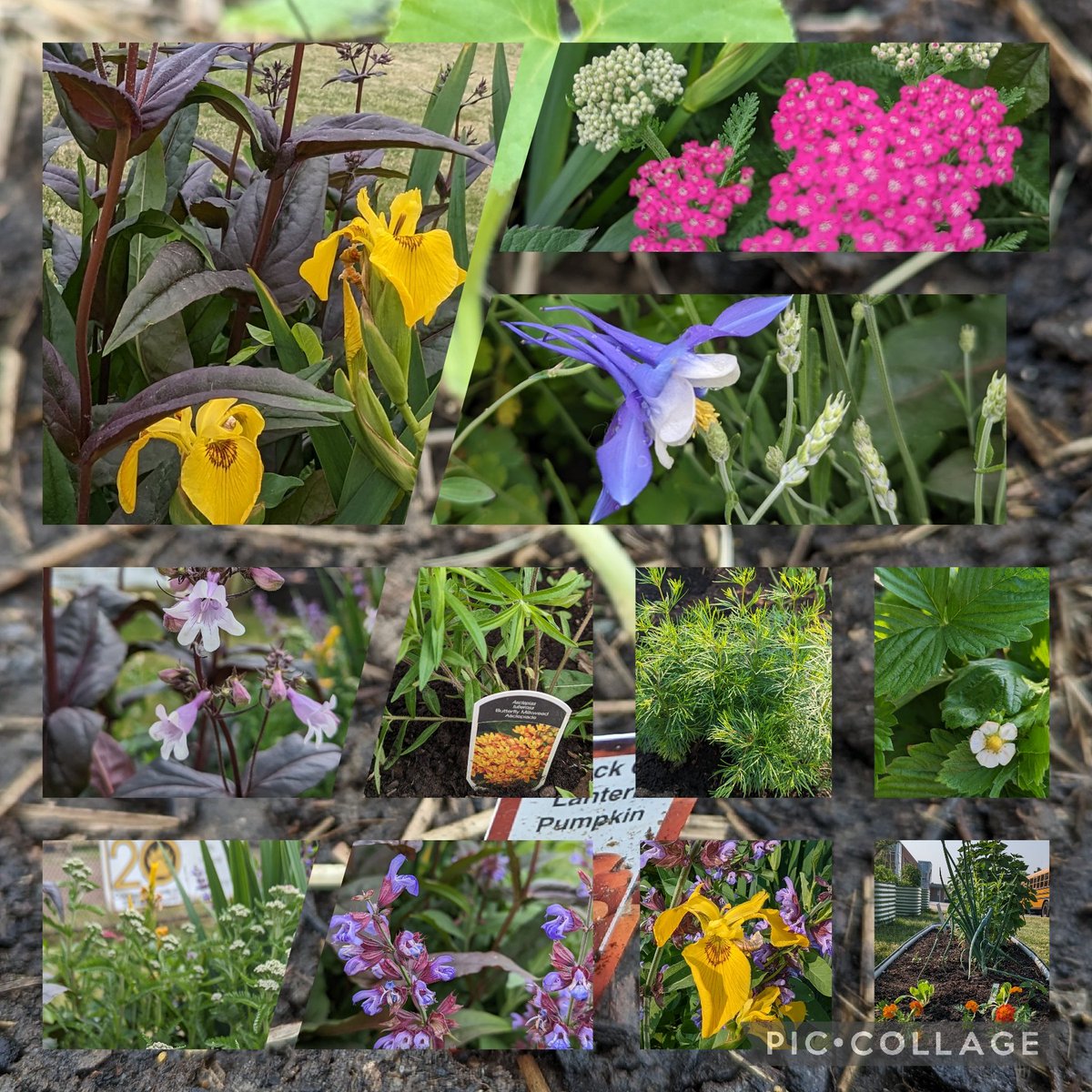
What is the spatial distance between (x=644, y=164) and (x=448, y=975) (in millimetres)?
1149

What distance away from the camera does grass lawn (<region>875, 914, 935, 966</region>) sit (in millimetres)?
1387

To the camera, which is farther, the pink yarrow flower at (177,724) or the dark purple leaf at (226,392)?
the pink yarrow flower at (177,724)

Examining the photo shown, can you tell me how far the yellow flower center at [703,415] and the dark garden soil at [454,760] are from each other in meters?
0.30

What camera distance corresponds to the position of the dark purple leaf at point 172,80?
49.4 inches

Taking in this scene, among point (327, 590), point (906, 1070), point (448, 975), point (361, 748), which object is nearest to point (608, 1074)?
point (448, 975)

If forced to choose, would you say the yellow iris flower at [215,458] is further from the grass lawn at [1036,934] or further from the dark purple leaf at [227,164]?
the grass lawn at [1036,934]

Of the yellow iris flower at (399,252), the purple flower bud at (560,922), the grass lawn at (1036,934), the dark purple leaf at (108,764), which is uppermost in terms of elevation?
the yellow iris flower at (399,252)

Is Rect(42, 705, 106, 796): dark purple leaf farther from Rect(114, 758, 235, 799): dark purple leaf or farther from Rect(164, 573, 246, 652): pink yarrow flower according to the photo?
Rect(164, 573, 246, 652): pink yarrow flower

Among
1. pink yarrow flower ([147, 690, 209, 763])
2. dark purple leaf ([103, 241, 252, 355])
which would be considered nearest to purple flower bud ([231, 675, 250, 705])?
pink yarrow flower ([147, 690, 209, 763])

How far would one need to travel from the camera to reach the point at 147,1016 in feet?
4.52

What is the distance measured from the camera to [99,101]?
1229 mm

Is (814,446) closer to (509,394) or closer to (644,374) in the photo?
(644,374)

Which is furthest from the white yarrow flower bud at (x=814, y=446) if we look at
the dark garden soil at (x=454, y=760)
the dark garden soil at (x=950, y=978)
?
the dark garden soil at (x=950, y=978)

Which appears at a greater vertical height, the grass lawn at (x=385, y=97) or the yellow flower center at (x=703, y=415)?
the grass lawn at (x=385, y=97)
